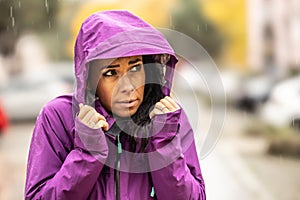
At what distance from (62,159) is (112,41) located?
462 millimetres

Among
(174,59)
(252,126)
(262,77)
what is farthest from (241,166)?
(262,77)

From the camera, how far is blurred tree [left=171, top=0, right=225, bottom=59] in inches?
2362

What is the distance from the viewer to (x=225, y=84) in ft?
105

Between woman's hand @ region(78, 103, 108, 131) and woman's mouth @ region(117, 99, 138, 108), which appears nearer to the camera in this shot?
woman's hand @ region(78, 103, 108, 131)

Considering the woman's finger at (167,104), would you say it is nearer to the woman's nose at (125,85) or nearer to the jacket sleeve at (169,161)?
the jacket sleeve at (169,161)

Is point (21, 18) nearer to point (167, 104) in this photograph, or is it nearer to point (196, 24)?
point (167, 104)

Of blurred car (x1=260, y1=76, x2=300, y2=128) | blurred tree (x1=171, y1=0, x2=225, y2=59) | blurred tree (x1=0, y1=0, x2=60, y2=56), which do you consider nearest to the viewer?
blurred car (x1=260, y1=76, x2=300, y2=128)

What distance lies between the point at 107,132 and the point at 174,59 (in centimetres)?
42

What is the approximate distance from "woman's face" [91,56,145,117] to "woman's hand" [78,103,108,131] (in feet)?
0.37

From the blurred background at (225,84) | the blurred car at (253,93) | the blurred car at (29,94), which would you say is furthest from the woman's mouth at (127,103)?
the blurred car at (253,93)

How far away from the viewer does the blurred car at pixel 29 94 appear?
2261 centimetres

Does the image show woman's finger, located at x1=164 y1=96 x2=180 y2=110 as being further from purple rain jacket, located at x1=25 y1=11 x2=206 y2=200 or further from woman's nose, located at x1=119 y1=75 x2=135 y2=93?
woman's nose, located at x1=119 y1=75 x2=135 y2=93

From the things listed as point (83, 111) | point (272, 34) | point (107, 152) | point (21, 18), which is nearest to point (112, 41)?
point (83, 111)

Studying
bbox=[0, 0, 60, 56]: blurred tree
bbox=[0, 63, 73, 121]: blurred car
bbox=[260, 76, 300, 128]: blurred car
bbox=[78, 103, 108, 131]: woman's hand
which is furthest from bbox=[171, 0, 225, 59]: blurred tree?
bbox=[78, 103, 108, 131]: woman's hand
